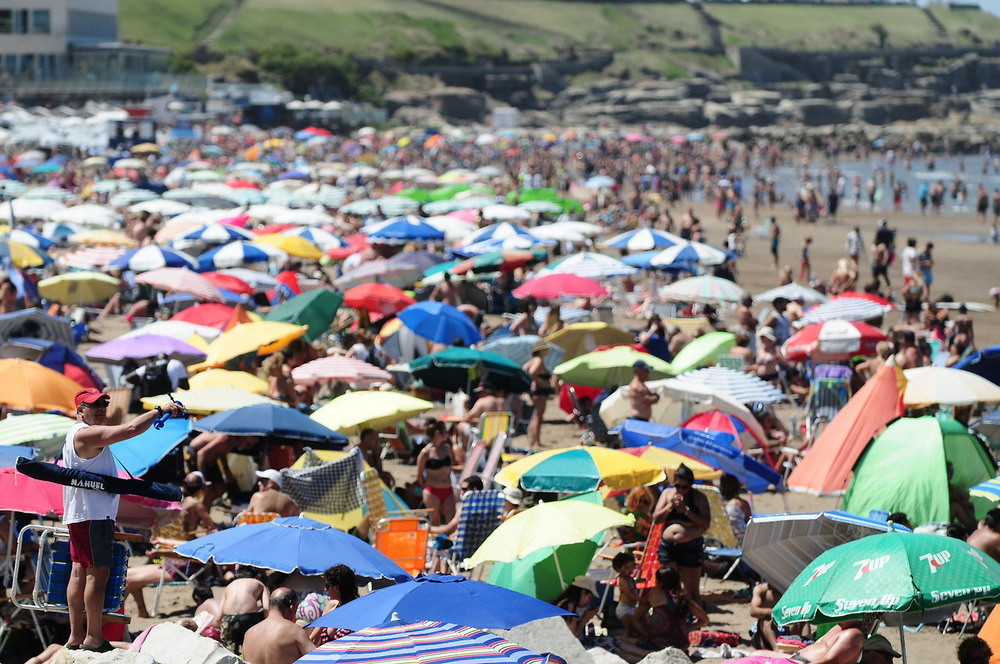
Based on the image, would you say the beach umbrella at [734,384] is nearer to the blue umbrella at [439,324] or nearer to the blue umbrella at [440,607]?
the blue umbrella at [439,324]

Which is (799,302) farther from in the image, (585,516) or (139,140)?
(139,140)

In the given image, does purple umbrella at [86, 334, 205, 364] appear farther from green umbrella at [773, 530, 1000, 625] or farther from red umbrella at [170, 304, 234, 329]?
green umbrella at [773, 530, 1000, 625]

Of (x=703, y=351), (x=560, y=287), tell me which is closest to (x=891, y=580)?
(x=703, y=351)

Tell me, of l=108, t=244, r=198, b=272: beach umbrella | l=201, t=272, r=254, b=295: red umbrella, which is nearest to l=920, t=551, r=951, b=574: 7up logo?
l=201, t=272, r=254, b=295: red umbrella

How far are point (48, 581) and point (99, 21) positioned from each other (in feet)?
250

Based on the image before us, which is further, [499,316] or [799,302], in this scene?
[499,316]

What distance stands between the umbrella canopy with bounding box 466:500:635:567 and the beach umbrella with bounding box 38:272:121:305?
1066 centimetres

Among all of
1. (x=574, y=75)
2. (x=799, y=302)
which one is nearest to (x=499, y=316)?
(x=799, y=302)

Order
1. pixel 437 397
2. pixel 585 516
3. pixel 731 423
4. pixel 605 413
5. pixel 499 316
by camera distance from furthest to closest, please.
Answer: pixel 499 316, pixel 437 397, pixel 605 413, pixel 731 423, pixel 585 516

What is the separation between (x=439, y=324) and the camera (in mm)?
12500

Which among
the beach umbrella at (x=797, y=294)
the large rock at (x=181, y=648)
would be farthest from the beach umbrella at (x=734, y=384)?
the large rock at (x=181, y=648)

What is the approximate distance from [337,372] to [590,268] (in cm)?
610

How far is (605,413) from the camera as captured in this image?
34.9 ft

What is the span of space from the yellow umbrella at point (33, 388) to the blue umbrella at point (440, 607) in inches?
192
